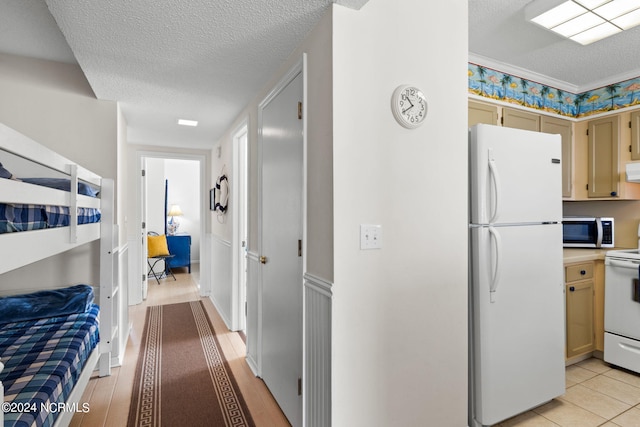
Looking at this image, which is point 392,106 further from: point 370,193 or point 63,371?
point 63,371

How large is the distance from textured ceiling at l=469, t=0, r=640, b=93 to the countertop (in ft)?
5.13

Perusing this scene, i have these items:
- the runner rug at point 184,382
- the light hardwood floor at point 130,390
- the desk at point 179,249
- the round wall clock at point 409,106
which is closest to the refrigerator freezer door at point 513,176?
the round wall clock at point 409,106

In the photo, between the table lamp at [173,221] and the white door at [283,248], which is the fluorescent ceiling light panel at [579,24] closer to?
the white door at [283,248]

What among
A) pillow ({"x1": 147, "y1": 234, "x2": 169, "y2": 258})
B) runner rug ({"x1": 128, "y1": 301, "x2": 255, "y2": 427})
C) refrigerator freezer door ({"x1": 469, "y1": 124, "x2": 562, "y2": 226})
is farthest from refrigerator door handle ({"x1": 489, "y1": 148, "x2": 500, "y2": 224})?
pillow ({"x1": 147, "y1": 234, "x2": 169, "y2": 258})

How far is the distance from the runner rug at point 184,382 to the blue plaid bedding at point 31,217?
1.40 m

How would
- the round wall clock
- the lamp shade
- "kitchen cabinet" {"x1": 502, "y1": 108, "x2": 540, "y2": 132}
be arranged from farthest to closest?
the lamp shade, "kitchen cabinet" {"x1": 502, "y1": 108, "x2": 540, "y2": 132}, the round wall clock

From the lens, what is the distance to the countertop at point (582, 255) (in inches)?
108

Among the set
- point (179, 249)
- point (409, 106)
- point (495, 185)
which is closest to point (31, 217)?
point (409, 106)

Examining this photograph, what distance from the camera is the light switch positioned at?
160 cm

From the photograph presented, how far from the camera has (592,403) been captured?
2.29 metres

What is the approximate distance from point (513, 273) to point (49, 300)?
10.1 feet

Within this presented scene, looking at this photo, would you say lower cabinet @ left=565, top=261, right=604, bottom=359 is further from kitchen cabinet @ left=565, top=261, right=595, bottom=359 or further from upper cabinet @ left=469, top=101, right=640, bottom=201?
upper cabinet @ left=469, top=101, right=640, bottom=201

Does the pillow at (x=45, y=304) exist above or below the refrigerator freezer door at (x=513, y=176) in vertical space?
below

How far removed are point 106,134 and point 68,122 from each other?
10.6 inches
